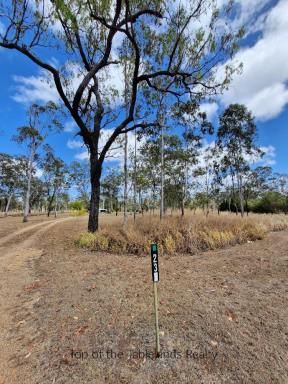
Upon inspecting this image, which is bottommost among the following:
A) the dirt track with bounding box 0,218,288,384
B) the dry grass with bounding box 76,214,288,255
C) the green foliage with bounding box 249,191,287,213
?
the dirt track with bounding box 0,218,288,384

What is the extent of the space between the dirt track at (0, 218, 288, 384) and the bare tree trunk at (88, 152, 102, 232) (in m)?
3.91

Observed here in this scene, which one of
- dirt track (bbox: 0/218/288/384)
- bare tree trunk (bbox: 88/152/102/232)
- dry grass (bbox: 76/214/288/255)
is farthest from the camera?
bare tree trunk (bbox: 88/152/102/232)

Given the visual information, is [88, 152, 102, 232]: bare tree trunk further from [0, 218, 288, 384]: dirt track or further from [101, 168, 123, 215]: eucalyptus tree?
[101, 168, 123, 215]: eucalyptus tree

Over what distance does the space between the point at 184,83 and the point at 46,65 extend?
207 inches

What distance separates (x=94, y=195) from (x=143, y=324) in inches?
295

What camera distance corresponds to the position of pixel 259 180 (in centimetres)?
4428

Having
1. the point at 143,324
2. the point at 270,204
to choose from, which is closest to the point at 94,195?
the point at 143,324

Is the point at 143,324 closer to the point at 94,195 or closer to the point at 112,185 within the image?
the point at 94,195

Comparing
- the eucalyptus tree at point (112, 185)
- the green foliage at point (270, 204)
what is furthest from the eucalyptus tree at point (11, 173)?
the green foliage at point (270, 204)

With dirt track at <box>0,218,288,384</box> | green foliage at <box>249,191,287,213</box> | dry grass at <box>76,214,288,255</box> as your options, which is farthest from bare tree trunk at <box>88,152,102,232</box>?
green foliage at <box>249,191,287,213</box>

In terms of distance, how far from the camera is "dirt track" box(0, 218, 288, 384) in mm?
2926

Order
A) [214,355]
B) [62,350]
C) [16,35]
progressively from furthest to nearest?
[16,35]
[62,350]
[214,355]

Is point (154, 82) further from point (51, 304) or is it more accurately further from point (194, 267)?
point (51, 304)

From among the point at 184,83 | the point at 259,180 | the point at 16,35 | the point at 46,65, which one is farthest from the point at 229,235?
the point at 259,180
